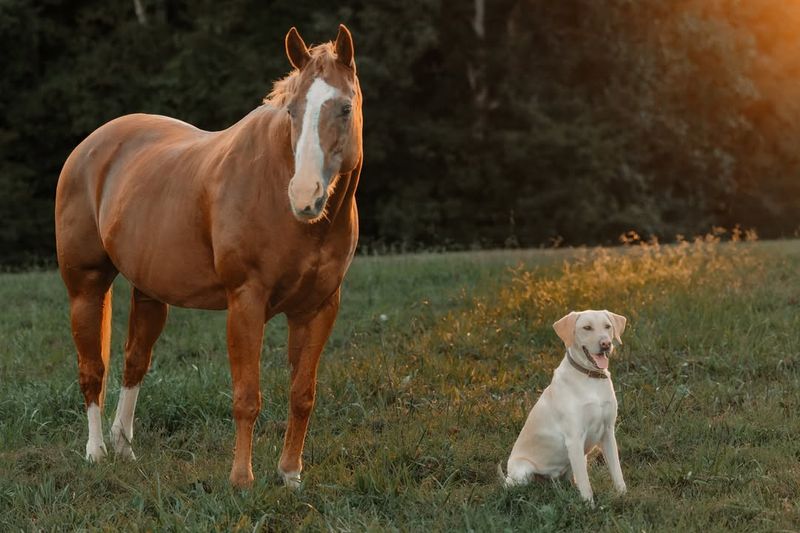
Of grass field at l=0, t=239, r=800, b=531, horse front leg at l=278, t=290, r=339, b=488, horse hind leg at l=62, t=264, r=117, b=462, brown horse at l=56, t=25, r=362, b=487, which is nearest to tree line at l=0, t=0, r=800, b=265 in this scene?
grass field at l=0, t=239, r=800, b=531

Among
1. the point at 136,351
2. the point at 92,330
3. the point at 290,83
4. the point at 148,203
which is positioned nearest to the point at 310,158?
the point at 290,83

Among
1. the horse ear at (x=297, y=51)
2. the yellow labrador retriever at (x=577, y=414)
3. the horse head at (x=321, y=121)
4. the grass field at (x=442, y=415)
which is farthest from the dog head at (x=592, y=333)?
the horse ear at (x=297, y=51)

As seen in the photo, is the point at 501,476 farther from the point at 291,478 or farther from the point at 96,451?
the point at 96,451

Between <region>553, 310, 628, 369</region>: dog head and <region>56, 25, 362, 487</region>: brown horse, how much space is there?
1.20 metres

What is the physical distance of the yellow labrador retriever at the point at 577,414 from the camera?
4.84m

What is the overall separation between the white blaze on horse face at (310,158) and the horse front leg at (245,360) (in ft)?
2.53

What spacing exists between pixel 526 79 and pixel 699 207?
5.95 metres

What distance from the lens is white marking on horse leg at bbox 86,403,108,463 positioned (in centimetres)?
597

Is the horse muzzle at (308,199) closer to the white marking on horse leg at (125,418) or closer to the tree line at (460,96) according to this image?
the white marking on horse leg at (125,418)

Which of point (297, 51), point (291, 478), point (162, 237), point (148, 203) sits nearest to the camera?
point (297, 51)

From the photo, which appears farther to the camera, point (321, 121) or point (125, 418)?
point (125, 418)

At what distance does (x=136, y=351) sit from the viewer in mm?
6238

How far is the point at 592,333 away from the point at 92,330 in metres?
3.17

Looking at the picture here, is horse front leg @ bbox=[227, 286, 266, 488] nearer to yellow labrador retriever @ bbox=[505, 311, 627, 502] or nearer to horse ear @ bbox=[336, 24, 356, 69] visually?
horse ear @ bbox=[336, 24, 356, 69]
